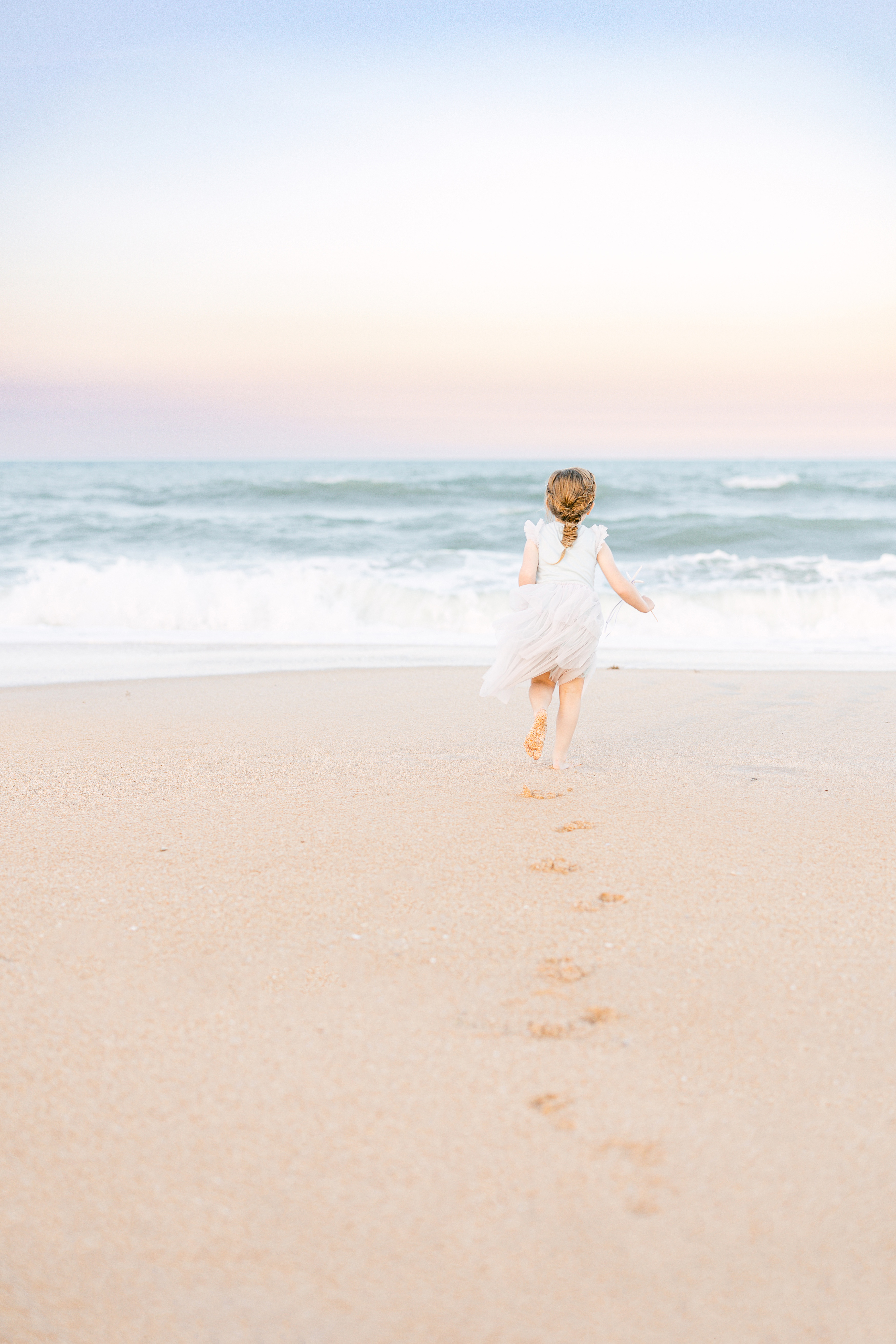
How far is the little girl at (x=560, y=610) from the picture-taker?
427 centimetres

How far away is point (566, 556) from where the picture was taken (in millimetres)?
4422

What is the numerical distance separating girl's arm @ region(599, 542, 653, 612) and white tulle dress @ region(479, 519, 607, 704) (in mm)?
92

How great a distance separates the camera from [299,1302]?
1443 millimetres

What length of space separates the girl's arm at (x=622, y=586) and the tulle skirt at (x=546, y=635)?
124 mm

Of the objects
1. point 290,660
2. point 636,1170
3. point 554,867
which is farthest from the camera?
point 290,660

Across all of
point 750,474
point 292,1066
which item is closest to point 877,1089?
point 292,1066

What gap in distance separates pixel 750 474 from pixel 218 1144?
4931cm

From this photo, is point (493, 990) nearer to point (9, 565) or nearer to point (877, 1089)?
Answer: point (877, 1089)

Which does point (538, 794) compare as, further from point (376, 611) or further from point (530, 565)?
point (376, 611)

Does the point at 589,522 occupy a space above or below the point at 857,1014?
above

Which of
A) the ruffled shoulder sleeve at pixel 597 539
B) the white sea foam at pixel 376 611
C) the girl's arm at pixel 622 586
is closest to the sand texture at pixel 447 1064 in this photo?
the girl's arm at pixel 622 586

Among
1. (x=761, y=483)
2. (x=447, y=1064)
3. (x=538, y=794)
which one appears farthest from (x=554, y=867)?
(x=761, y=483)

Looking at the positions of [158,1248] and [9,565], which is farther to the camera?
Answer: [9,565]

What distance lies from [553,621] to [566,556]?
0.34 m
